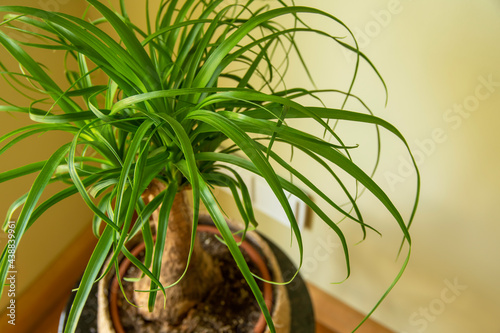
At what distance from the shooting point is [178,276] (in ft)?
2.54

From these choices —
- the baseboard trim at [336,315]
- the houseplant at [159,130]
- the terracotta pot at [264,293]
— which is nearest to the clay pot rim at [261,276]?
the terracotta pot at [264,293]

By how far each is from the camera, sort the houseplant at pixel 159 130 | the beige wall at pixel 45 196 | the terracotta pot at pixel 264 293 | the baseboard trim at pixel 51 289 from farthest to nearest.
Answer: the baseboard trim at pixel 51 289
the beige wall at pixel 45 196
the terracotta pot at pixel 264 293
the houseplant at pixel 159 130

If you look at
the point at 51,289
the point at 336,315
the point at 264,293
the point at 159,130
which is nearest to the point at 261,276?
the point at 264,293

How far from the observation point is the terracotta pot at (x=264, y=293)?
2.41ft

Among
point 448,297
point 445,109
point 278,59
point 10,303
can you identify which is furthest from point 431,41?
point 10,303

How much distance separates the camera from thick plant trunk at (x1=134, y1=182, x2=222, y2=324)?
751 mm

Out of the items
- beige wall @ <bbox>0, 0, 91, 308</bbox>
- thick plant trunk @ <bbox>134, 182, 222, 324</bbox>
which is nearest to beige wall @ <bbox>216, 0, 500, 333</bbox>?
thick plant trunk @ <bbox>134, 182, 222, 324</bbox>

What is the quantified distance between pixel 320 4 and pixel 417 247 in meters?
0.64

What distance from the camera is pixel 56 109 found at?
106 centimetres

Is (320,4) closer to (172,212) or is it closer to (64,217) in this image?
(172,212)

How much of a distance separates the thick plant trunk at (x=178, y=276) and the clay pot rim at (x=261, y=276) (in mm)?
41

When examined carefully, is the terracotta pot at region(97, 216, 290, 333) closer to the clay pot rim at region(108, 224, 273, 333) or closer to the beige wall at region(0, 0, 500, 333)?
the clay pot rim at region(108, 224, 273, 333)

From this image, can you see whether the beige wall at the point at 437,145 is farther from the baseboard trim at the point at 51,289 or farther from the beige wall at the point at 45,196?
the baseboard trim at the point at 51,289

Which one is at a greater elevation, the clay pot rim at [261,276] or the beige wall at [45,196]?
the beige wall at [45,196]
